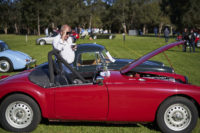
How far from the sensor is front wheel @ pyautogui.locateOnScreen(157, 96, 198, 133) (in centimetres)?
364

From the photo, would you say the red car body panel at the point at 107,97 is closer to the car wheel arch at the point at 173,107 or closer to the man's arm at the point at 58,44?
the car wheel arch at the point at 173,107

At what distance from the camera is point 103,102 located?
3633 millimetres

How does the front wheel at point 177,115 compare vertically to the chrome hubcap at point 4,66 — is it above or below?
below

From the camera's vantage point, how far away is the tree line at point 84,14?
6844 cm

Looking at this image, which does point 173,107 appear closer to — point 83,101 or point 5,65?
point 83,101

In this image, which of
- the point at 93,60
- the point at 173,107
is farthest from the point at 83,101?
the point at 93,60

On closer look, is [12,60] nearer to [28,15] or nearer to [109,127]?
[109,127]

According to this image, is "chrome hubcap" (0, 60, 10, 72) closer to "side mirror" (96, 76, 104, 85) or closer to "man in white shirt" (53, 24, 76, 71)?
"man in white shirt" (53, 24, 76, 71)

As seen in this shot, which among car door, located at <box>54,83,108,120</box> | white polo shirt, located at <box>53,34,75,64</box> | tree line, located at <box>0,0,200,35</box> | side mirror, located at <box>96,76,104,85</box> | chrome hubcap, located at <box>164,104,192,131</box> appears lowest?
chrome hubcap, located at <box>164,104,192,131</box>

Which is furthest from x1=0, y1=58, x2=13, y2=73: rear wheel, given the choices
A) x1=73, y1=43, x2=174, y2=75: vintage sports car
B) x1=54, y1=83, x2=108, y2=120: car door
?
x1=54, y1=83, x2=108, y2=120: car door

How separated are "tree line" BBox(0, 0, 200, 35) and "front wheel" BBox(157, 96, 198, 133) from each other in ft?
186

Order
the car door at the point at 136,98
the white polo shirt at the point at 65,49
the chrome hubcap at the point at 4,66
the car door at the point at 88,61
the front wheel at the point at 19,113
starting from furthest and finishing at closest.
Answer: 1. the chrome hubcap at the point at 4,66
2. the car door at the point at 88,61
3. the white polo shirt at the point at 65,49
4. the front wheel at the point at 19,113
5. the car door at the point at 136,98

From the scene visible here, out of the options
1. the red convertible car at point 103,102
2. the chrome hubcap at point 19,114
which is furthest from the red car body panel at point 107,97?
the chrome hubcap at point 19,114

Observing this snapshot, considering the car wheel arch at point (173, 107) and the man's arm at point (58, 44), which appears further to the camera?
the man's arm at point (58, 44)
